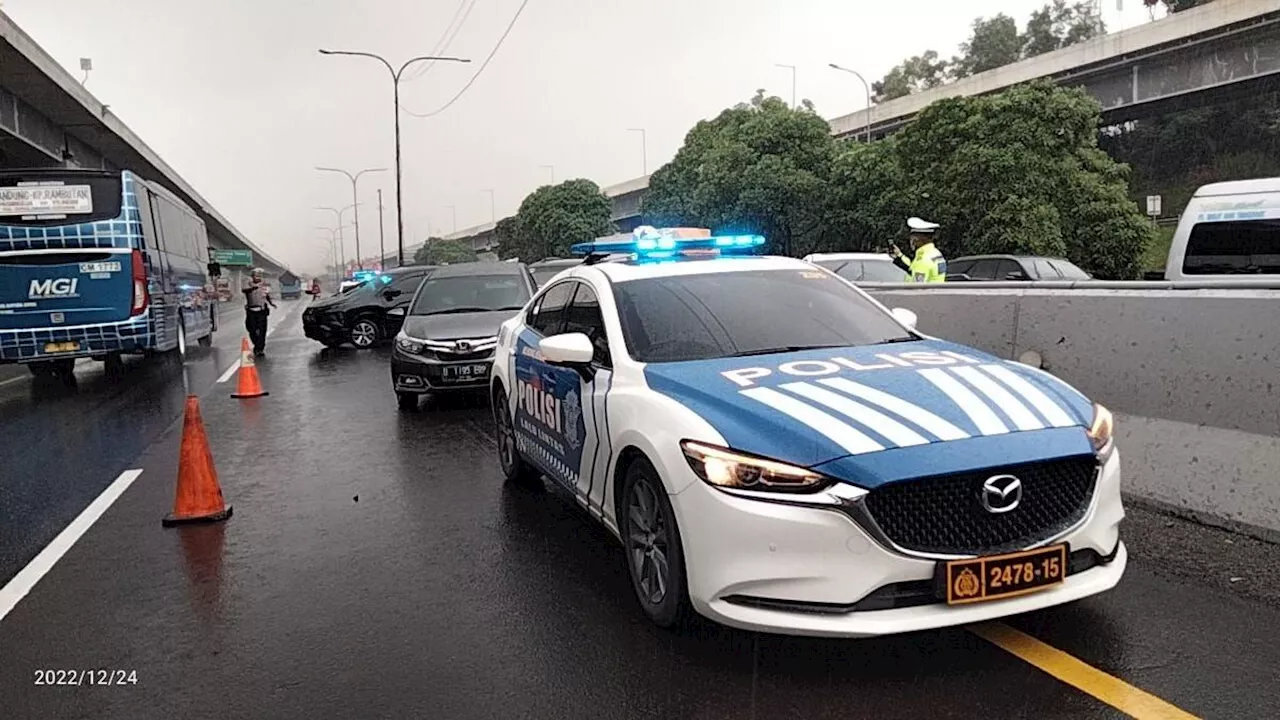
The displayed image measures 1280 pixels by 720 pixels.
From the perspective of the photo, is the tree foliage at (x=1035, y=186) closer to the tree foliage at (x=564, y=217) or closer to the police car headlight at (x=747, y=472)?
the police car headlight at (x=747, y=472)

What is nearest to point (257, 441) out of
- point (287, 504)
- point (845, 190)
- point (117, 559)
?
point (287, 504)

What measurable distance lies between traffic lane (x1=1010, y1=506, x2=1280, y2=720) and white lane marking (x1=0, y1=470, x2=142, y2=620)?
→ 4.72 m

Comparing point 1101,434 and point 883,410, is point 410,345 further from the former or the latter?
point 1101,434

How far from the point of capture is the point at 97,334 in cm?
1466

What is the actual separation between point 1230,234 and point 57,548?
433 inches

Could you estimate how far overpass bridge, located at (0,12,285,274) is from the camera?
22672mm

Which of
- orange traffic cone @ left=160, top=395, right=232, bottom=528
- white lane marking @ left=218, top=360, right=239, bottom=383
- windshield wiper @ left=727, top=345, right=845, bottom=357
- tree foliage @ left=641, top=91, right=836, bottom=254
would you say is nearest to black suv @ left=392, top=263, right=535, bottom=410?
orange traffic cone @ left=160, top=395, right=232, bottom=528

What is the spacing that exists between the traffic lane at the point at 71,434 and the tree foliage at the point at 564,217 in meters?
61.7

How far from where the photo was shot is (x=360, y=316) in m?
20.0

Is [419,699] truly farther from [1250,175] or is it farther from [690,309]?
[1250,175]

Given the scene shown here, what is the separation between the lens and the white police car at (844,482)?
3.49 meters

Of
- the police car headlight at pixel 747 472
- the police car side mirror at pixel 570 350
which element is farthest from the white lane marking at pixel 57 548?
the police car headlight at pixel 747 472

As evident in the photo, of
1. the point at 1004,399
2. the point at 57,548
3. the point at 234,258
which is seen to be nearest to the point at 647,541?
the point at 1004,399

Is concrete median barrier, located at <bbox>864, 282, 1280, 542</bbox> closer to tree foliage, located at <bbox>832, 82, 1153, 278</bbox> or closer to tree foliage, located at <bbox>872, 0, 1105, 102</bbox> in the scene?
tree foliage, located at <bbox>832, 82, 1153, 278</bbox>
